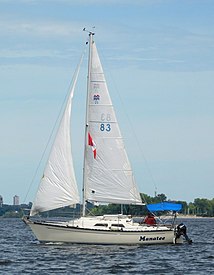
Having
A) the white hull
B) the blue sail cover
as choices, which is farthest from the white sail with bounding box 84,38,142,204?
the white hull

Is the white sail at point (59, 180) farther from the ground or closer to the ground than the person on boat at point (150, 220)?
farther from the ground

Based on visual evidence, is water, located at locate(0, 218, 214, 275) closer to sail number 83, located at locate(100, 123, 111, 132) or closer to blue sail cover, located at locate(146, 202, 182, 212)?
blue sail cover, located at locate(146, 202, 182, 212)

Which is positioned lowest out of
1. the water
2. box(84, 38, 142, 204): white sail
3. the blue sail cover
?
the water

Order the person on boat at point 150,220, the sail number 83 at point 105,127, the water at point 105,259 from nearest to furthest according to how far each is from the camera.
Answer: the water at point 105,259
the sail number 83 at point 105,127
the person on boat at point 150,220

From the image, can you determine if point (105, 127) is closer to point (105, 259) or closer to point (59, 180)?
point (59, 180)

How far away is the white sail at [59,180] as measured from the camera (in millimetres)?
59219

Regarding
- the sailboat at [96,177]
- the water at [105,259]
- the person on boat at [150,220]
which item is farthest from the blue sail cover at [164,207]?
the water at [105,259]

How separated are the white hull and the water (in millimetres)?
428

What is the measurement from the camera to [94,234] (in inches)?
2274

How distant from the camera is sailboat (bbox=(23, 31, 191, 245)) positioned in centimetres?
5912

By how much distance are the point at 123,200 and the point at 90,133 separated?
517cm

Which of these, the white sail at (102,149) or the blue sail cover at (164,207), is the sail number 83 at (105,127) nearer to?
the white sail at (102,149)

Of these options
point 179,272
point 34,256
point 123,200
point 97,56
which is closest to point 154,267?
point 179,272

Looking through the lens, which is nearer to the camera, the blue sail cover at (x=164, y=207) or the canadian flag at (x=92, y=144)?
the canadian flag at (x=92, y=144)
